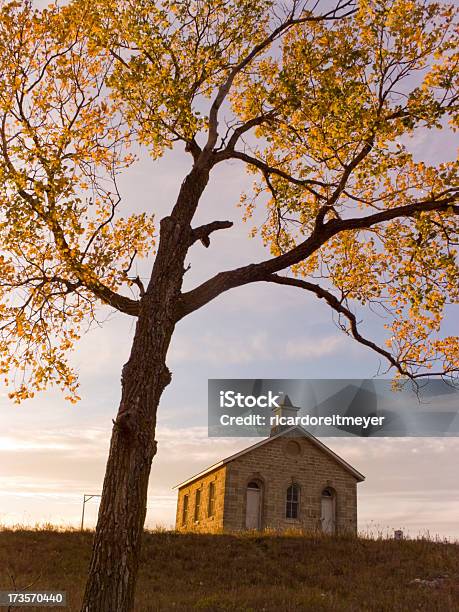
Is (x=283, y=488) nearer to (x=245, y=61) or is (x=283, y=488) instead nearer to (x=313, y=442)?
(x=313, y=442)

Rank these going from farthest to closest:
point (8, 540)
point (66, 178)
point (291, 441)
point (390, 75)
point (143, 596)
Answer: point (291, 441)
point (8, 540)
point (143, 596)
point (390, 75)
point (66, 178)

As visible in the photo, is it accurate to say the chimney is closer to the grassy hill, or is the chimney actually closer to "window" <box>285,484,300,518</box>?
"window" <box>285,484,300,518</box>

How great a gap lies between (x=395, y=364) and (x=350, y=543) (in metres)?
11.9

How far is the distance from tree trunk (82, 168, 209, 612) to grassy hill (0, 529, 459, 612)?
21.6 feet

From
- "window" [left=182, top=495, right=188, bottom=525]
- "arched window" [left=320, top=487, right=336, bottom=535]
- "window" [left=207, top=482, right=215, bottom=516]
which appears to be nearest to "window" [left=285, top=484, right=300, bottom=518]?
"arched window" [left=320, top=487, right=336, bottom=535]

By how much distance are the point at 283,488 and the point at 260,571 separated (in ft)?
50.1

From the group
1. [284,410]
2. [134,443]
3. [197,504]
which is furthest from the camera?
[197,504]

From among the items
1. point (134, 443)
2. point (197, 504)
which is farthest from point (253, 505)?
point (134, 443)

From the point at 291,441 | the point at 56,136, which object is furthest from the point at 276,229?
the point at 291,441

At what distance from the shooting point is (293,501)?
3622 centimetres

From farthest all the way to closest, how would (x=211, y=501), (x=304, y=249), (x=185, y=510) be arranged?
(x=185, y=510)
(x=211, y=501)
(x=304, y=249)

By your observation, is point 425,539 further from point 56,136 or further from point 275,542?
point 56,136

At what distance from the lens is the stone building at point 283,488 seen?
34.8 meters

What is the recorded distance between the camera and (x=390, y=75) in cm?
1251
